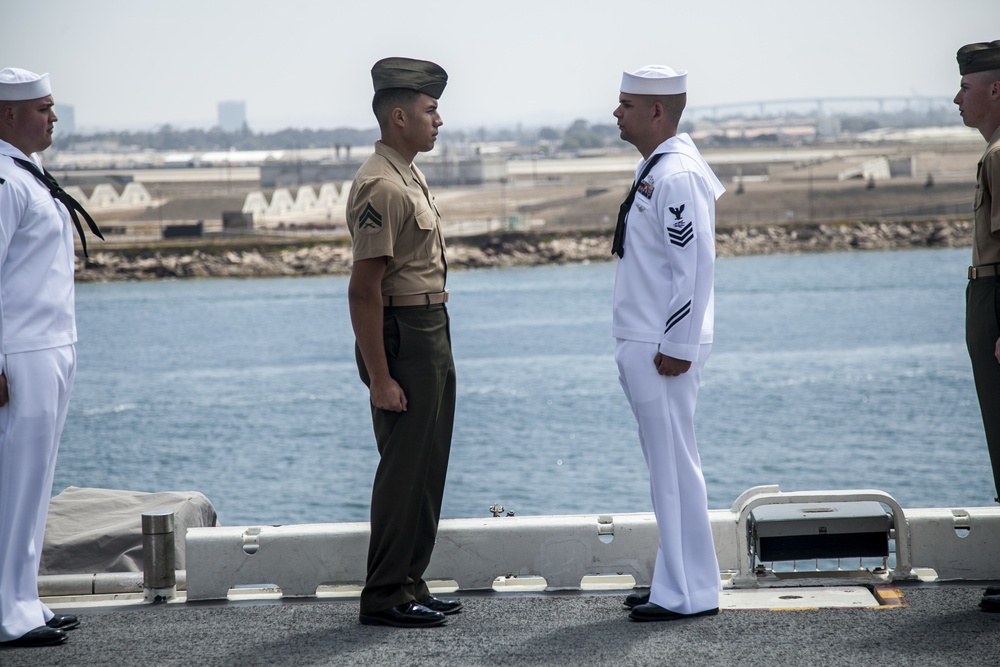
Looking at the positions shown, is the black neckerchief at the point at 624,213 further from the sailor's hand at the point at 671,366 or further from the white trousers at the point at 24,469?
the white trousers at the point at 24,469

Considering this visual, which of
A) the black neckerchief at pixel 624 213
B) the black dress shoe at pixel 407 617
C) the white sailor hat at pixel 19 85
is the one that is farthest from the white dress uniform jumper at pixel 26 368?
the black neckerchief at pixel 624 213

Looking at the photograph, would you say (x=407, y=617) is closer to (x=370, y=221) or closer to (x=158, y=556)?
Answer: (x=158, y=556)

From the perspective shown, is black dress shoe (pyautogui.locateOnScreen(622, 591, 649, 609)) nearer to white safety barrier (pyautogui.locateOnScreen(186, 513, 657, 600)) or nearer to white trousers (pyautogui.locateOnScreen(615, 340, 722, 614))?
white trousers (pyautogui.locateOnScreen(615, 340, 722, 614))

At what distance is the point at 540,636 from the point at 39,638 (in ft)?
5.10

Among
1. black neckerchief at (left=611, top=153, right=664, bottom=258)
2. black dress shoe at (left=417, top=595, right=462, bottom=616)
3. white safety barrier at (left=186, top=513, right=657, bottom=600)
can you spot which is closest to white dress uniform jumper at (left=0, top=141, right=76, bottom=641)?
white safety barrier at (left=186, top=513, right=657, bottom=600)

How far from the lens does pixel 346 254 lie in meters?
75.4

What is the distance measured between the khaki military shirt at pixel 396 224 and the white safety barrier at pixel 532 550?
0.92 m

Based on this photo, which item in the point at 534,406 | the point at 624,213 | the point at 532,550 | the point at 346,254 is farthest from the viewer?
the point at 346,254

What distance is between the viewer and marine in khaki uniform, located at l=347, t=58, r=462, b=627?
12.1 feet

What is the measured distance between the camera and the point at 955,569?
13.3 ft

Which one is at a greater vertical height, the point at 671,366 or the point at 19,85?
the point at 19,85

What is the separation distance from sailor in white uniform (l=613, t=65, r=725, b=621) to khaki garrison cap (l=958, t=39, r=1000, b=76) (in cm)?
91

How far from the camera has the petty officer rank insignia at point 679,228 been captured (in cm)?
372

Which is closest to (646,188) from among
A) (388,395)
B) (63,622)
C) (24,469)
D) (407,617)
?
(388,395)
